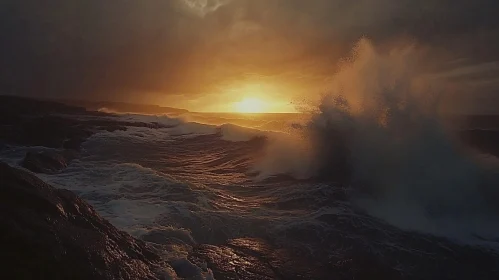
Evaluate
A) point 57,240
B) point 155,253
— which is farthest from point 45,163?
point 57,240

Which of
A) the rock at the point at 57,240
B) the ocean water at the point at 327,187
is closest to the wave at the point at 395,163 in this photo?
the ocean water at the point at 327,187

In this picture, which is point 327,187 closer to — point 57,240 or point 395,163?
point 395,163

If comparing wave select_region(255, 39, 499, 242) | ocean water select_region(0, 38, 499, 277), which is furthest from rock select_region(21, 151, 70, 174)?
wave select_region(255, 39, 499, 242)

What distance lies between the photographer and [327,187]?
11.4 metres

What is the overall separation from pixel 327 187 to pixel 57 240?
29.1 ft

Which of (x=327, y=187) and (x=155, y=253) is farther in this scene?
(x=327, y=187)

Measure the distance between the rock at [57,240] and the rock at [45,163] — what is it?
7765 mm

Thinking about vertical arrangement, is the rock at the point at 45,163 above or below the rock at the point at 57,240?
below

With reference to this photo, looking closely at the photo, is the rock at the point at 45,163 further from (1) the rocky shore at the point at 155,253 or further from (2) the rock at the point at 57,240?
(2) the rock at the point at 57,240

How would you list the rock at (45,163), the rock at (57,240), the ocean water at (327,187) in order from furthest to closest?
the rock at (45,163) → the ocean water at (327,187) → the rock at (57,240)

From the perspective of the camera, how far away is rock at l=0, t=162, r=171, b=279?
315 centimetres

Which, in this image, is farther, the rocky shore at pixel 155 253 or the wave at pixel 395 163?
the wave at pixel 395 163

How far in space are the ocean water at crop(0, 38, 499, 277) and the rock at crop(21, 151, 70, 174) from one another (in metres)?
0.50

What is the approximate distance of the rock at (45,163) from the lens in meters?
11.4
